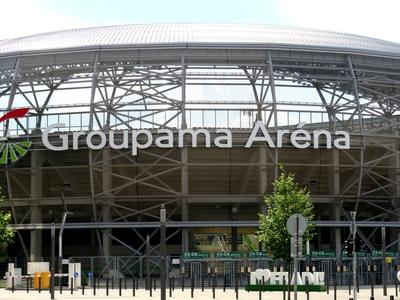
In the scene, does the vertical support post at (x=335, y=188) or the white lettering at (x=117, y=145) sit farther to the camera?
the vertical support post at (x=335, y=188)

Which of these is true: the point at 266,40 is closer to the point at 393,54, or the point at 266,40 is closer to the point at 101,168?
the point at 393,54

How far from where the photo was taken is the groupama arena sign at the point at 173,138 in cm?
3997

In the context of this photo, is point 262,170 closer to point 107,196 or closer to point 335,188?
point 335,188

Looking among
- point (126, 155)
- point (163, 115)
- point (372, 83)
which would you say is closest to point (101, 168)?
point (126, 155)

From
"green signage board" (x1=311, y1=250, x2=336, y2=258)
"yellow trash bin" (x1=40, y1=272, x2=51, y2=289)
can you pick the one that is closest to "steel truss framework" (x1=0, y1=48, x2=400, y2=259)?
"green signage board" (x1=311, y1=250, x2=336, y2=258)

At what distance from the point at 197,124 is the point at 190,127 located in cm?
84

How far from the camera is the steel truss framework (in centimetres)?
4206

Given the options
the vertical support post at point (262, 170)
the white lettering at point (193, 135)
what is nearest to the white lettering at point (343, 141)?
the vertical support post at point (262, 170)

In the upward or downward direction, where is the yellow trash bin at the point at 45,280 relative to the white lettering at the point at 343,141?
downward

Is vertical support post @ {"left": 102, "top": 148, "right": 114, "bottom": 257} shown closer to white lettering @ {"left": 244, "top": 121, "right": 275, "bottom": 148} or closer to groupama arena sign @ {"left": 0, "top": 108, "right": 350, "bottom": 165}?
groupama arena sign @ {"left": 0, "top": 108, "right": 350, "bottom": 165}

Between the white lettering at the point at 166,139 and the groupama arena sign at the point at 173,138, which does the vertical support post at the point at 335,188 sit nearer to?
the groupama arena sign at the point at 173,138

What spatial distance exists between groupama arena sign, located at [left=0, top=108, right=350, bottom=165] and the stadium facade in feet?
0.25

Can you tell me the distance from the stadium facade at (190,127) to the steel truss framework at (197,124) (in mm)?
100

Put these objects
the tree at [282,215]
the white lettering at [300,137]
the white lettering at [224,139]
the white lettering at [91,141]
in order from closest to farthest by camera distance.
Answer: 1. the tree at [282,215]
2. the white lettering at [91,141]
3. the white lettering at [224,139]
4. the white lettering at [300,137]
